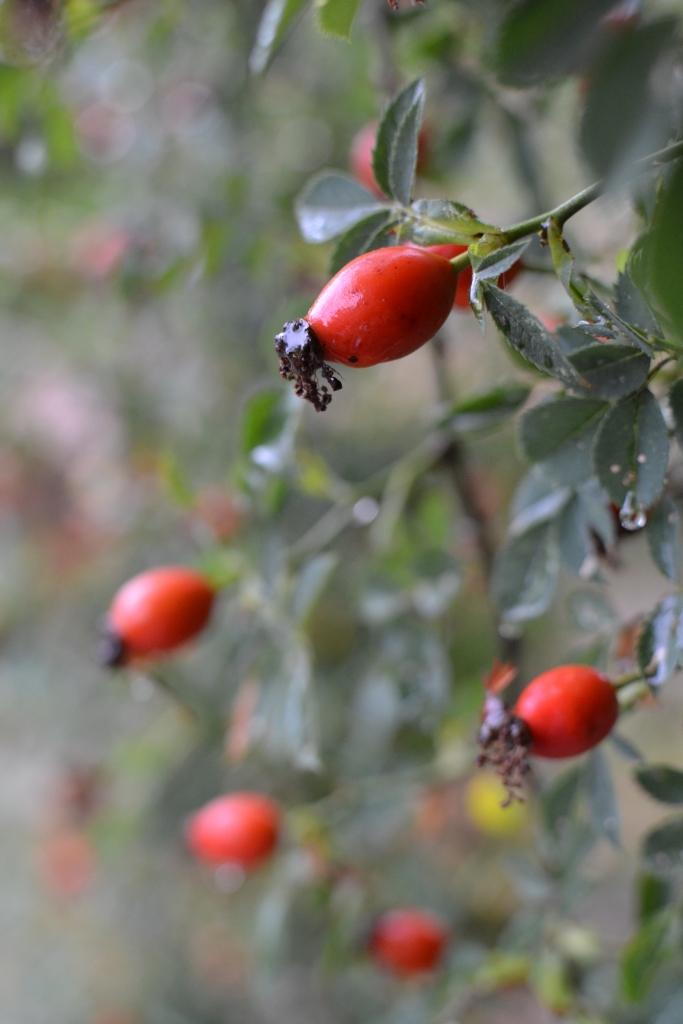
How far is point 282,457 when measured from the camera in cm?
63

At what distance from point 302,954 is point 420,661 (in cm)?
100

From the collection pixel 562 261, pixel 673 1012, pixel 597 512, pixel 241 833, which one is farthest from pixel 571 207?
pixel 241 833

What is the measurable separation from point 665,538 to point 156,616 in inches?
18.8

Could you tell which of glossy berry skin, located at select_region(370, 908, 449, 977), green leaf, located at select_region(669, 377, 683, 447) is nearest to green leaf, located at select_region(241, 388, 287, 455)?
green leaf, located at select_region(669, 377, 683, 447)

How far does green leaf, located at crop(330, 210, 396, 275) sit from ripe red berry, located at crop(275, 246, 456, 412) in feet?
0.20

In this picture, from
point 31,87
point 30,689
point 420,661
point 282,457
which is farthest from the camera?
point 30,689

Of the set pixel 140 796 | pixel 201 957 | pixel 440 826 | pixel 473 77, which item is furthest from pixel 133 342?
pixel 201 957

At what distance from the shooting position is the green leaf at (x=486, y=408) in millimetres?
554

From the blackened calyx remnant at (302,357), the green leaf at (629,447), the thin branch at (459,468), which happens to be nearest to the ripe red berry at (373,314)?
the blackened calyx remnant at (302,357)

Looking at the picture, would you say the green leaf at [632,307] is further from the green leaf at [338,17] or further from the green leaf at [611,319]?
the green leaf at [338,17]

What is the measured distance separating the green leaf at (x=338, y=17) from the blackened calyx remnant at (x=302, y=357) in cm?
14

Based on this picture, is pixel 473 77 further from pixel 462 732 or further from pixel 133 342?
pixel 133 342

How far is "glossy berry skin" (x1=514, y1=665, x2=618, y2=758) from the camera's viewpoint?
0.43 metres

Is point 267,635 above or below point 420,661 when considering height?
above
